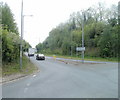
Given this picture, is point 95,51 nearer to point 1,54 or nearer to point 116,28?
point 116,28

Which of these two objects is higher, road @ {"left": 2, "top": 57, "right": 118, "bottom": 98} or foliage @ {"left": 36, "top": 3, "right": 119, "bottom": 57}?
foliage @ {"left": 36, "top": 3, "right": 119, "bottom": 57}

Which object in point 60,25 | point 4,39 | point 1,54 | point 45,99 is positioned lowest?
point 45,99

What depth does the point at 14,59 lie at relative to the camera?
59.6ft

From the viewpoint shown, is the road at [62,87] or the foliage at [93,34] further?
the foliage at [93,34]

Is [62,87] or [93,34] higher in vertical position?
[93,34]

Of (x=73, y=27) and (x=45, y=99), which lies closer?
(x=45, y=99)

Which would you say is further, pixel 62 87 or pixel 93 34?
pixel 93 34

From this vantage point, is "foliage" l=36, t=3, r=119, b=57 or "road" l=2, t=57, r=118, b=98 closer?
"road" l=2, t=57, r=118, b=98

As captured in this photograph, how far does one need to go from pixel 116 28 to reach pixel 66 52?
22260 mm

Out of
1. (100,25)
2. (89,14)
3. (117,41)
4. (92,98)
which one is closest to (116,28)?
(117,41)

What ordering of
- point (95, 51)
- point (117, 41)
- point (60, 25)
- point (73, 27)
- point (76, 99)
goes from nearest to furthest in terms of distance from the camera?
1. point (76, 99)
2. point (117, 41)
3. point (95, 51)
4. point (73, 27)
5. point (60, 25)

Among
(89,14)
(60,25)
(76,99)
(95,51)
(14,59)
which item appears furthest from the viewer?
(60,25)

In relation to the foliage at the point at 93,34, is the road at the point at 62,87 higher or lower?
lower

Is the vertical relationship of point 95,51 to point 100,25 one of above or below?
below
